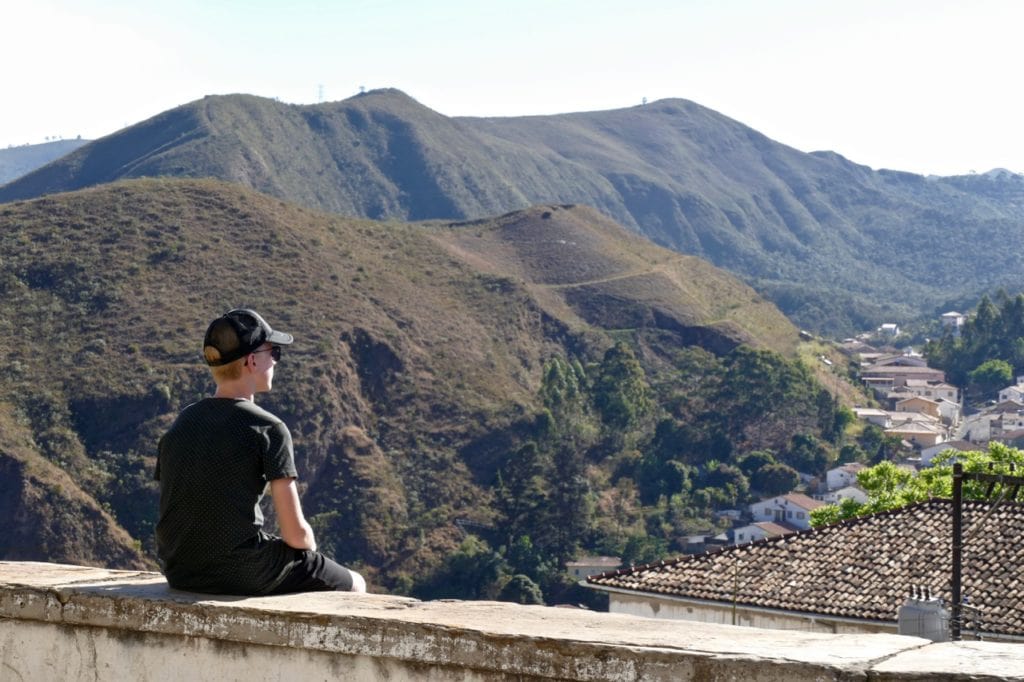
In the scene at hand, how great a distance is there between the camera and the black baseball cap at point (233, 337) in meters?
3.55

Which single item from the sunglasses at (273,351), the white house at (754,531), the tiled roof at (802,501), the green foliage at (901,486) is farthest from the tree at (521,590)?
the sunglasses at (273,351)

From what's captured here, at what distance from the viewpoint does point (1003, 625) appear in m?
13.2

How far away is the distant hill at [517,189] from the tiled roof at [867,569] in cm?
9519

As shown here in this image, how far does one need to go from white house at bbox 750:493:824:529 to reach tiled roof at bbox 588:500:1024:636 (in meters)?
41.6

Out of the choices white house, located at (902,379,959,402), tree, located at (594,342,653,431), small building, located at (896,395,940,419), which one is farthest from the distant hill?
tree, located at (594,342,653,431)

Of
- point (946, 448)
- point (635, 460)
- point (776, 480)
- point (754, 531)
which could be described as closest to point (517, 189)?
point (635, 460)

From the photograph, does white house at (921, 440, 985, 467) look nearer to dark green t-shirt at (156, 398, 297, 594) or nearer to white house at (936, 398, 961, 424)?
white house at (936, 398, 961, 424)

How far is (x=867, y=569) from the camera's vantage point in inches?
598

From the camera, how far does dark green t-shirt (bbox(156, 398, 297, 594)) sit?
3.37 m

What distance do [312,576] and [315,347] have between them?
58640 mm

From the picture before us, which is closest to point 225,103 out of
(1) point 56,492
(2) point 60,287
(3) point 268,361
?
(2) point 60,287

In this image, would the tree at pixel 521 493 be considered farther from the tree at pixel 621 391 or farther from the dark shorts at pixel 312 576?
the dark shorts at pixel 312 576

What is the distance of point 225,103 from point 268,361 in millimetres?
125069

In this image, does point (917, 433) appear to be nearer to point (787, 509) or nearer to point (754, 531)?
point (787, 509)
